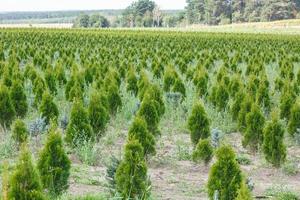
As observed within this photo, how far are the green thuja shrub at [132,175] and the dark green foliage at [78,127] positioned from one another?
103 inches

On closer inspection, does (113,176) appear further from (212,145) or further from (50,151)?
(212,145)

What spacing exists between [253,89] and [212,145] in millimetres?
4669

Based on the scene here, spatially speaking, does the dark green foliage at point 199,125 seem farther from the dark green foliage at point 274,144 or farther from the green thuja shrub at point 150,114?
the dark green foliage at point 274,144

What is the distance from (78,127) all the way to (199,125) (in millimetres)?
1873

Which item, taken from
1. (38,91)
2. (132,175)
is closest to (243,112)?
(38,91)

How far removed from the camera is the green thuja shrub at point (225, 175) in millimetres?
5621

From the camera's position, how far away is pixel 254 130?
8797mm

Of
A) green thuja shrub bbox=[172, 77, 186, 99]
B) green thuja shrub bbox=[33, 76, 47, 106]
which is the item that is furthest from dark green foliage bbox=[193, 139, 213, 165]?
green thuja shrub bbox=[172, 77, 186, 99]

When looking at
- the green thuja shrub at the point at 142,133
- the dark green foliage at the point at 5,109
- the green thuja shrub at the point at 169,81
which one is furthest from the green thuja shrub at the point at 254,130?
the green thuja shrub at the point at 169,81

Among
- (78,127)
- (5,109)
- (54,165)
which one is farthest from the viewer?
(5,109)

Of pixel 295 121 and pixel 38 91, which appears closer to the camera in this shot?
pixel 295 121

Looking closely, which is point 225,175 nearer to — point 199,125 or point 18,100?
point 199,125

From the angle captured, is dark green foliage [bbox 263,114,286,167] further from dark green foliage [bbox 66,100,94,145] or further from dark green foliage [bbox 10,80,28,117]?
dark green foliage [bbox 10,80,28,117]

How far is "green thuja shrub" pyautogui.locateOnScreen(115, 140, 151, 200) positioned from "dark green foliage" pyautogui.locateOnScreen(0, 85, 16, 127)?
15.0 ft
